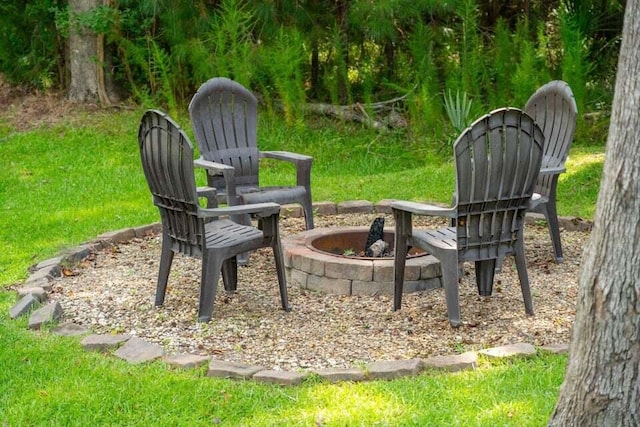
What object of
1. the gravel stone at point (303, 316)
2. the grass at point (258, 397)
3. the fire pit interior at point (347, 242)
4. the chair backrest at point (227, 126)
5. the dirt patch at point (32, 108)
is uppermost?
the chair backrest at point (227, 126)

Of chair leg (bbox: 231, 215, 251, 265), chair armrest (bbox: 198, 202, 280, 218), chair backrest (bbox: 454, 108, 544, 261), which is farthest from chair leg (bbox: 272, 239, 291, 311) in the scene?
chair backrest (bbox: 454, 108, 544, 261)

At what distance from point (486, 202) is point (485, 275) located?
2.05ft

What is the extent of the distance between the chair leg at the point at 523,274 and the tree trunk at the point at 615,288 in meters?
1.91

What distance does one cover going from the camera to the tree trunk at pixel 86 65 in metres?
10.8

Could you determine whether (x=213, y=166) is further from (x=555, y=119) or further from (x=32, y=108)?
(x=32, y=108)

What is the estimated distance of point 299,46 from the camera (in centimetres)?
961

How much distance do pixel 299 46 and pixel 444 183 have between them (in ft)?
8.66

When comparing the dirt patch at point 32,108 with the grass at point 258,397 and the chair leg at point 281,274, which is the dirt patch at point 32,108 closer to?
the chair leg at point 281,274

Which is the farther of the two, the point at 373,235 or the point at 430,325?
the point at 373,235

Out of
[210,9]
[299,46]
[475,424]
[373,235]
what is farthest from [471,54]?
[475,424]

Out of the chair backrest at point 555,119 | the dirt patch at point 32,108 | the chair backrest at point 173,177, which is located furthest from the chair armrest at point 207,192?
the dirt patch at point 32,108

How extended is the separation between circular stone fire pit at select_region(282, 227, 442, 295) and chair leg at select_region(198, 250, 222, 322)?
0.73 meters

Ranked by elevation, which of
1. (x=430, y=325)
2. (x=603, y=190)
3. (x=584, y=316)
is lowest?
(x=430, y=325)

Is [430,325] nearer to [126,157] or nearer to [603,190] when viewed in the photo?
[603,190]
